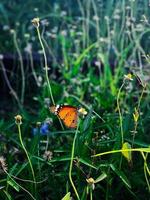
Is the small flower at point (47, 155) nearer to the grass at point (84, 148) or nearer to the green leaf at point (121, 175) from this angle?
the grass at point (84, 148)

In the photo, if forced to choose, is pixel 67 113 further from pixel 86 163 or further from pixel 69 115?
pixel 86 163

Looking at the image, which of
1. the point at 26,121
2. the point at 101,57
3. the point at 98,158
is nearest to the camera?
the point at 98,158

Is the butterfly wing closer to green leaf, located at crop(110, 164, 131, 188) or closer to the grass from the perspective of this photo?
the grass

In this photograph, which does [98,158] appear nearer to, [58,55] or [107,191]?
[107,191]

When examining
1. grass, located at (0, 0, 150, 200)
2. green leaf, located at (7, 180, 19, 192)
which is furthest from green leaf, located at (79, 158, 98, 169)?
green leaf, located at (7, 180, 19, 192)

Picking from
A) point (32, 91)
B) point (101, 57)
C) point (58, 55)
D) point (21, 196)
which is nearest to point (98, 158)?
point (21, 196)

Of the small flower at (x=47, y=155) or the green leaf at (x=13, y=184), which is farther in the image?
the small flower at (x=47, y=155)

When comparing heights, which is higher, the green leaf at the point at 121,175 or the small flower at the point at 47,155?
the small flower at the point at 47,155

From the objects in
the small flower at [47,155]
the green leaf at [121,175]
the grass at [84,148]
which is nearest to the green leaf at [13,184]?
the grass at [84,148]

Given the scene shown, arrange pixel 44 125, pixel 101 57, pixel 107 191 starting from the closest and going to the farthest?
pixel 107 191
pixel 44 125
pixel 101 57
